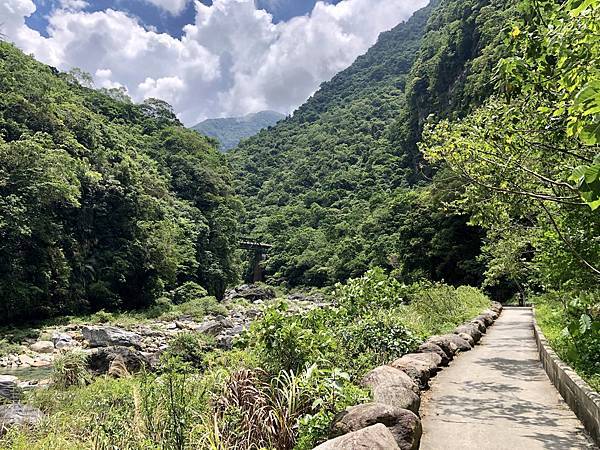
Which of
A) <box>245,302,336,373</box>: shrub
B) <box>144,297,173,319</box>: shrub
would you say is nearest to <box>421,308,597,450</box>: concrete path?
<box>245,302,336,373</box>: shrub

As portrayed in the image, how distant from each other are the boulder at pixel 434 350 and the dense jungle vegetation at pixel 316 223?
1.15 ft

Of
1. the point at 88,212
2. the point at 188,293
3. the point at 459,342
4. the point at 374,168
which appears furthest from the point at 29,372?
the point at 374,168

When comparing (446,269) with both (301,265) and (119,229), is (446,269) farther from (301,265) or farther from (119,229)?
(301,265)

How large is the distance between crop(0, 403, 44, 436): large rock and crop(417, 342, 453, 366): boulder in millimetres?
6362

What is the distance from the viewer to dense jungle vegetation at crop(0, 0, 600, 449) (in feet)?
16.2

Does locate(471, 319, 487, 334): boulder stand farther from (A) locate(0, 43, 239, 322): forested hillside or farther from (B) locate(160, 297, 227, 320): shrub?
(B) locate(160, 297, 227, 320): shrub

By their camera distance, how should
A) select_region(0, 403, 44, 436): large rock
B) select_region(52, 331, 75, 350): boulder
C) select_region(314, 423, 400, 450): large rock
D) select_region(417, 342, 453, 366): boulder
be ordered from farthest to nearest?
1. select_region(52, 331, 75, 350): boulder
2. select_region(417, 342, 453, 366): boulder
3. select_region(0, 403, 44, 436): large rock
4. select_region(314, 423, 400, 450): large rock

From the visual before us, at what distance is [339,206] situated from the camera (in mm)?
81062

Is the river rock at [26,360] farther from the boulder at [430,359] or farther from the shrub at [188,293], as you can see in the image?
the shrub at [188,293]

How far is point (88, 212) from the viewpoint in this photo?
37.0 meters

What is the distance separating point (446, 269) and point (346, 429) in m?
30.0

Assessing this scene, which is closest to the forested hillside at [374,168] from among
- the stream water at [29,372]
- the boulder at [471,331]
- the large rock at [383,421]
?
the boulder at [471,331]

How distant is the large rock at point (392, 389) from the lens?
531 centimetres

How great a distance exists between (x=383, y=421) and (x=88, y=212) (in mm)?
36605
